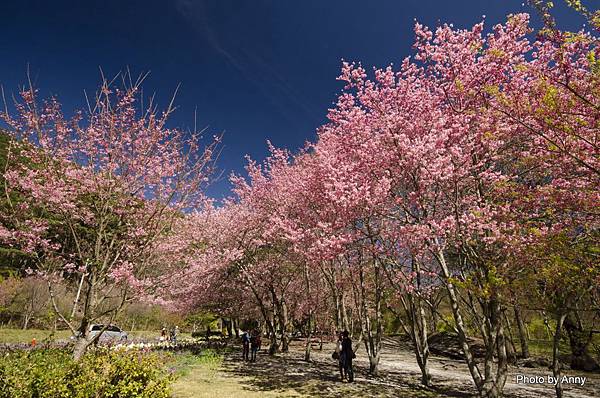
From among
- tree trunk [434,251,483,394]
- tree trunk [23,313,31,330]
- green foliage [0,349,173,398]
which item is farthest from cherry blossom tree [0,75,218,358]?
tree trunk [23,313,31,330]

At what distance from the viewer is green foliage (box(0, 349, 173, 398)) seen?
5.77 metres

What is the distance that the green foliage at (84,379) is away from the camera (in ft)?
18.9

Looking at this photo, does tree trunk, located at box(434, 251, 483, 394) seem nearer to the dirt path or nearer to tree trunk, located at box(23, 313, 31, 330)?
the dirt path

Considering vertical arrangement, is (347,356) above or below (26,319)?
below

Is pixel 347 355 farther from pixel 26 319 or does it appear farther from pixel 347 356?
pixel 26 319

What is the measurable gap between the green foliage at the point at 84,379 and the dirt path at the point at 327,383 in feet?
9.43

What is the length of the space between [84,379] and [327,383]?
796 cm

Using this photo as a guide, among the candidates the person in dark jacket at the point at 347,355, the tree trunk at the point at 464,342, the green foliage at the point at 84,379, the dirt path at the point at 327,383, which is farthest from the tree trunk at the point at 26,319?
the tree trunk at the point at 464,342

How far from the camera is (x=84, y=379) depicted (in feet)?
19.4

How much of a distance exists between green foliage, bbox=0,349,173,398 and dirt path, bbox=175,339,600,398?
2.88m

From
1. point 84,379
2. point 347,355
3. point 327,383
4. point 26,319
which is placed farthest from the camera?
point 26,319

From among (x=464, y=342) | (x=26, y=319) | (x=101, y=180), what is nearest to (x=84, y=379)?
(x=101, y=180)

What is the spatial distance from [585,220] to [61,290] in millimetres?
34992

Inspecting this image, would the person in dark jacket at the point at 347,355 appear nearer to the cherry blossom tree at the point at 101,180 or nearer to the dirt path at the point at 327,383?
the dirt path at the point at 327,383
